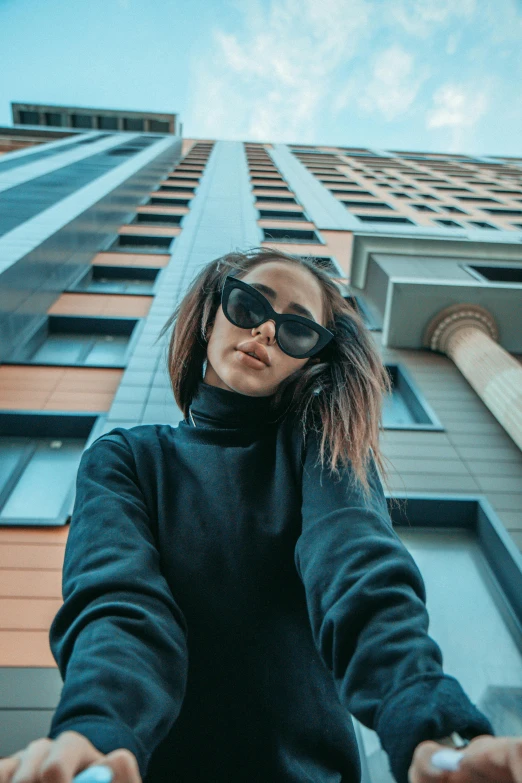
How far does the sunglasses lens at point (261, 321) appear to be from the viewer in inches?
90.1

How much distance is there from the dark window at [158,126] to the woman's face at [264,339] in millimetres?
49722

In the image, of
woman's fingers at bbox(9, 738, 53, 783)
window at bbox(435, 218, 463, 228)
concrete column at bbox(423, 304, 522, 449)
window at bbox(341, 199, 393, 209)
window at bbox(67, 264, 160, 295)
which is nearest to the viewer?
woman's fingers at bbox(9, 738, 53, 783)

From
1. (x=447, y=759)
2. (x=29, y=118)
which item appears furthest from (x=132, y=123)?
(x=447, y=759)

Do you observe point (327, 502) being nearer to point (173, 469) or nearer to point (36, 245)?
point (173, 469)

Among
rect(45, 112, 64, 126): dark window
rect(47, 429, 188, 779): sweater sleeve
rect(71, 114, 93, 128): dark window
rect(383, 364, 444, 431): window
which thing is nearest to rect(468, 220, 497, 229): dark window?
rect(383, 364, 444, 431): window

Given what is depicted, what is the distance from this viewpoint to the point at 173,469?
2.02 meters

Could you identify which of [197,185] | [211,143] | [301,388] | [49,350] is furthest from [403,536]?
[211,143]

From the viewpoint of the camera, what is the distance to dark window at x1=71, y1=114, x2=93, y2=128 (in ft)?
145

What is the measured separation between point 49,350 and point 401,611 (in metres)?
9.40

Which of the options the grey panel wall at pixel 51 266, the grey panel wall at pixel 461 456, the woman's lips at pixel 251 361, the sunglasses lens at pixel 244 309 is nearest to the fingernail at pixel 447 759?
the woman's lips at pixel 251 361

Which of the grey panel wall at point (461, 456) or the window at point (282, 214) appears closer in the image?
the grey panel wall at point (461, 456)

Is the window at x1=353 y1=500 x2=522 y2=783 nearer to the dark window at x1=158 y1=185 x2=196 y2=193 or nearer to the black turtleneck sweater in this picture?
the black turtleneck sweater

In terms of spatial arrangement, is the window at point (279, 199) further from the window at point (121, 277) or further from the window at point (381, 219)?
the window at point (121, 277)

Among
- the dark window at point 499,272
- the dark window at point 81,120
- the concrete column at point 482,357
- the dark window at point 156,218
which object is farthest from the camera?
the dark window at point 81,120
